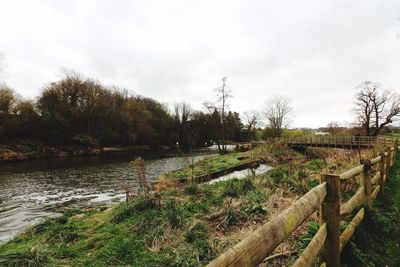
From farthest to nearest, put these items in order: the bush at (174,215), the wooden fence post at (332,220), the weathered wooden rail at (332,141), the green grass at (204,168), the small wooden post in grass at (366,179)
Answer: the weathered wooden rail at (332,141) → the green grass at (204,168) → the bush at (174,215) → the small wooden post in grass at (366,179) → the wooden fence post at (332,220)

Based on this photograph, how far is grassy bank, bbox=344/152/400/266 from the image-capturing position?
11.3 feet

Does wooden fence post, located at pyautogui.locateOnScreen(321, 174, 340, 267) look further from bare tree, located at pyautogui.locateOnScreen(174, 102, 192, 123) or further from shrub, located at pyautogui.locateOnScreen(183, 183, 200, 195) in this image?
bare tree, located at pyautogui.locateOnScreen(174, 102, 192, 123)

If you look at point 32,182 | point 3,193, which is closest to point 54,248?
point 3,193

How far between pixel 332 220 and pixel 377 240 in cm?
194

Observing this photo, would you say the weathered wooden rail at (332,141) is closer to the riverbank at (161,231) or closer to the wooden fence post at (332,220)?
the riverbank at (161,231)

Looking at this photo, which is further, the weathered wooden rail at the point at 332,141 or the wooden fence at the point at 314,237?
the weathered wooden rail at the point at 332,141

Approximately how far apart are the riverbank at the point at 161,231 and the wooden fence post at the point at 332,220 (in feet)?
3.24

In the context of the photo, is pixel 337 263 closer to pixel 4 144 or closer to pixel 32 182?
pixel 32 182

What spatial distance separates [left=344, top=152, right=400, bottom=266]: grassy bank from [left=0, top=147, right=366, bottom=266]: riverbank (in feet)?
2.90

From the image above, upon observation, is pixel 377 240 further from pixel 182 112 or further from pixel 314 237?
pixel 182 112

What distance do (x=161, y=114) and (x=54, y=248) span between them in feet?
206

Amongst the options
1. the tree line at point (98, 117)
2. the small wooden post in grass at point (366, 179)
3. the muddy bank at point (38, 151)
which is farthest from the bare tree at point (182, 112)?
the small wooden post in grass at point (366, 179)

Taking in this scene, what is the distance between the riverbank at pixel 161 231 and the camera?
455 centimetres

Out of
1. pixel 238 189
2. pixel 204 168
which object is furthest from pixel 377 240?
pixel 204 168
